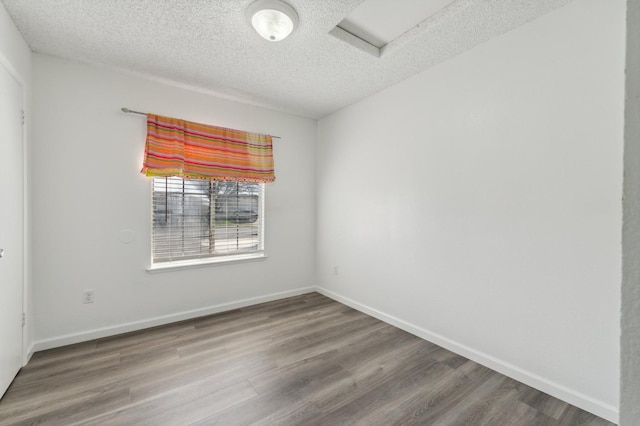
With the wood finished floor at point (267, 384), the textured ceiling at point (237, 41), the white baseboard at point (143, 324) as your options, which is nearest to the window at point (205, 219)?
the white baseboard at point (143, 324)

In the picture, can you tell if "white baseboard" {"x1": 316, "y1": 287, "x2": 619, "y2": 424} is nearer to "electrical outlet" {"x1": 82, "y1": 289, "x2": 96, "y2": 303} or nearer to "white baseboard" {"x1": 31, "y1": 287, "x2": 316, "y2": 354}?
"white baseboard" {"x1": 31, "y1": 287, "x2": 316, "y2": 354}

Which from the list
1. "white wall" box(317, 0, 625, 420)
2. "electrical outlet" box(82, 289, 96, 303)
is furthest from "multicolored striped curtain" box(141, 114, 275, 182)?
"white wall" box(317, 0, 625, 420)

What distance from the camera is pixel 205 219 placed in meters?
3.25

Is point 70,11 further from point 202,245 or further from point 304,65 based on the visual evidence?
point 202,245

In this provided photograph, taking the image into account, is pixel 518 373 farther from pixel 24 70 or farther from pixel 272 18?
pixel 24 70

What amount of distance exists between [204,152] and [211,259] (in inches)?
48.2

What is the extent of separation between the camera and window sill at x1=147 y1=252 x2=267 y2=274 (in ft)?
9.60

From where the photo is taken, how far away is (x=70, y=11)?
1.91 metres

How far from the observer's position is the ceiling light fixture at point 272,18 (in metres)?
1.79

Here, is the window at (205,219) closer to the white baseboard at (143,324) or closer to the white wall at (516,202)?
the white baseboard at (143,324)

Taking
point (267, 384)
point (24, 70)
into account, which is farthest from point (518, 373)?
point (24, 70)

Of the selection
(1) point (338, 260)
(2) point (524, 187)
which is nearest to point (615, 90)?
(2) point (524, 187)

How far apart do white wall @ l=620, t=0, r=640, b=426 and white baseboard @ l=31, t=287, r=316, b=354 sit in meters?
3.34

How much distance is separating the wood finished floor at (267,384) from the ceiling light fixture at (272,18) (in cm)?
247
